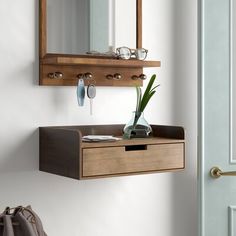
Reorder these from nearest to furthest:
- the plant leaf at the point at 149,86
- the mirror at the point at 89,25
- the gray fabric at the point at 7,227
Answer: the gray fabric at the point at 7,227 < the mirror at the point at 89,25 < the plant leaf at the point at 149,86

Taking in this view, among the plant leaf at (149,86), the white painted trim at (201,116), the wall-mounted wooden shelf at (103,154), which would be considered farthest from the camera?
the white painted trim at (201,116)

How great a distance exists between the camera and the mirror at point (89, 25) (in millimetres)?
2486

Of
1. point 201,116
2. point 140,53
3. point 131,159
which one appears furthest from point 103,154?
point 201,116

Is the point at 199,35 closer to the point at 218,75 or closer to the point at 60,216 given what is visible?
the point at 218,75

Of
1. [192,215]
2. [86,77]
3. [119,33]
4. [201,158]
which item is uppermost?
[119,33]

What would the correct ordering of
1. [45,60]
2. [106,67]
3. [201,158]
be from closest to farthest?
[45,60] → [106,67] → [201,158]

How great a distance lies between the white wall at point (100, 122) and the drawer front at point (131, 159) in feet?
1.09

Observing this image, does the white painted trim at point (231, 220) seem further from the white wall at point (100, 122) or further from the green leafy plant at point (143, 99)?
the green leafy plant at point (143, 99)

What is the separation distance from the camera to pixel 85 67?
8.37 ft

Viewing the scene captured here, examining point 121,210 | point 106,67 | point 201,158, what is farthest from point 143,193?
point 106,67

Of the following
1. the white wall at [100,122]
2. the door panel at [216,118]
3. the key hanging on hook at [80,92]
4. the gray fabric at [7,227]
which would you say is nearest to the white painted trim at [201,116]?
the door panel at [216,118]

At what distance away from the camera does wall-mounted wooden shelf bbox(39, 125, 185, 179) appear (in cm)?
222

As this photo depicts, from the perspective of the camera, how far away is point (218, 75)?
282 cm

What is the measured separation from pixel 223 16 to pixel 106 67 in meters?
0.64
